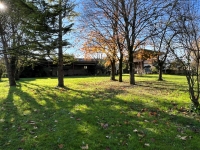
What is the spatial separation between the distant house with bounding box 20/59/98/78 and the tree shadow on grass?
20319 mm

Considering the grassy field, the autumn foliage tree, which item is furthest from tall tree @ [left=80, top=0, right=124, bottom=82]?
the grassy field

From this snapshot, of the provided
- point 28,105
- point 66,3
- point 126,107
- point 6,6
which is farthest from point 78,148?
point 66,3

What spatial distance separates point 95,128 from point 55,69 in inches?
1068

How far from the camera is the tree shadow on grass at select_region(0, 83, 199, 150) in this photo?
135 inches

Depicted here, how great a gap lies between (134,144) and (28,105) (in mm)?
4850

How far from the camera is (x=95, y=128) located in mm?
4230

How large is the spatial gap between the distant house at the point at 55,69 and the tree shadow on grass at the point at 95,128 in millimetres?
20319

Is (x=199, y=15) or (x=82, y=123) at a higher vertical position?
(x=199, y=15)

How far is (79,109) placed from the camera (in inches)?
237

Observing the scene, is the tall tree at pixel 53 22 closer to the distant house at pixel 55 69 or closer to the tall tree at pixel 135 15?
the tall tree at pixel 135 15

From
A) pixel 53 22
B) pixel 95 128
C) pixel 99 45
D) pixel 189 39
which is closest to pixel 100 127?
pixel 95 128

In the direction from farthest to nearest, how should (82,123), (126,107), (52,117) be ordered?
1. (126,107)
2. (52,117)
3. (82,123)

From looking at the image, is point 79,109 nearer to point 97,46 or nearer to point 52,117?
point 52,117

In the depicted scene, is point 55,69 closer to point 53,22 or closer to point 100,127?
point 53,22
